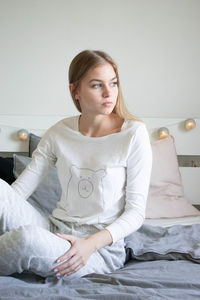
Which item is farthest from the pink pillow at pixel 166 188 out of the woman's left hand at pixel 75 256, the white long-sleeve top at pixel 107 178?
the woman's left hand at pixel 75 256

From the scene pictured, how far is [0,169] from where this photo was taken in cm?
200

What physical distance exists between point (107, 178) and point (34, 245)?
0.40 metres

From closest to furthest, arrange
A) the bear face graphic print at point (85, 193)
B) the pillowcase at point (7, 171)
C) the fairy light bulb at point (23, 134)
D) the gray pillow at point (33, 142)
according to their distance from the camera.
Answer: the bear face graphic print at point (85, 193)
the pillowcase at point (7, 171)
the gray pillow at point (33, 142)
the fairy light bulb at point (23, 134)

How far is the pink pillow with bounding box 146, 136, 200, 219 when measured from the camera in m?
1.99

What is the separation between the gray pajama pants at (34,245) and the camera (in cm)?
104

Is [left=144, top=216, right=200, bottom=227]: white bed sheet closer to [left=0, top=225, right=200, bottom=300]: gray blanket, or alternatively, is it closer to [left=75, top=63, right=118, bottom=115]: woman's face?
[left=0, top=225, right=200, bottom=300]: gray blanket

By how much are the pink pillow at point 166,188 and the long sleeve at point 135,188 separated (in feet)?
2.11

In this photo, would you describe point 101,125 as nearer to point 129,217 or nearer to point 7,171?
point 129,217

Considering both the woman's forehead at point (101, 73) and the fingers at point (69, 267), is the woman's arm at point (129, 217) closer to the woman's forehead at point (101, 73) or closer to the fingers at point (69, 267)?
the fingers at point (69, 267)

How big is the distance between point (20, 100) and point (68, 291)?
1.69 m

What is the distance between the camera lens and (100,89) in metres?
1.41

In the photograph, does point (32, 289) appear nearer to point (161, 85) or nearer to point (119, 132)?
point (119, 132)

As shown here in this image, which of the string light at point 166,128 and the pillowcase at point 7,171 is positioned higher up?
the string light at point 166,128

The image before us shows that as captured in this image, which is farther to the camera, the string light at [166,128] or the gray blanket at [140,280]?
the string light at [166,128]
